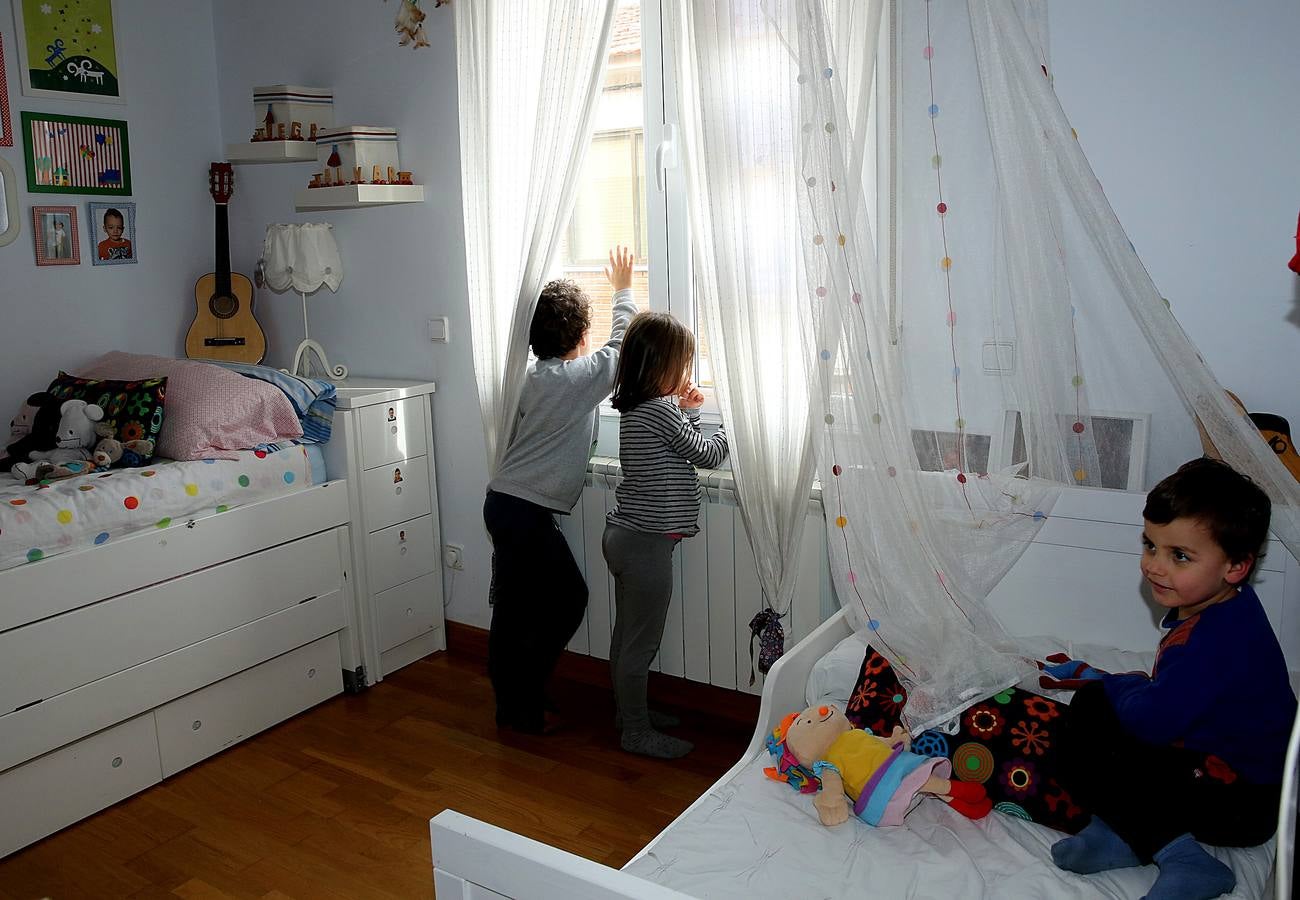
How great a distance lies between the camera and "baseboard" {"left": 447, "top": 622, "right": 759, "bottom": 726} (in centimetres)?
315

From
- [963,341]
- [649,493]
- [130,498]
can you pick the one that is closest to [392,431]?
[130,498]

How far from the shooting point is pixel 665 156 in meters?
3.06

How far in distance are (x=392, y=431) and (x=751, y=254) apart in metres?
1.53

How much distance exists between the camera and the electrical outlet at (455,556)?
3742 mm

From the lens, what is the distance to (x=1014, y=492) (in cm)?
202

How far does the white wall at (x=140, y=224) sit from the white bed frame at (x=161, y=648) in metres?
1.08

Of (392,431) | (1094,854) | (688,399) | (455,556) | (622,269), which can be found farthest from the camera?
(455,556)

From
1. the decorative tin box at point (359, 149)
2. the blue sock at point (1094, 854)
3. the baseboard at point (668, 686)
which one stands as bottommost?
the baseboard at point (668, 686)

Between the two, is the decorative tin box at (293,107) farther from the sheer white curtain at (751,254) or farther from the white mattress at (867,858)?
the white mattress at (867,858)

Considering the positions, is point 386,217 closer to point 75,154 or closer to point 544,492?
point 75,154

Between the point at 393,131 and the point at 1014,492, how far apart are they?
2.50 metres

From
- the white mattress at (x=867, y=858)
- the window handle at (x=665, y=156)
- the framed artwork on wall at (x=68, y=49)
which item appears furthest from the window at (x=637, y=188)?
the framed artwork on wall at (x=68, y=49)

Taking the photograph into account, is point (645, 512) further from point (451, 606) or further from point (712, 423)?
point (451, 606)

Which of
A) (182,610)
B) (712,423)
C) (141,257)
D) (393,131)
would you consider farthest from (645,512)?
(141,257)
